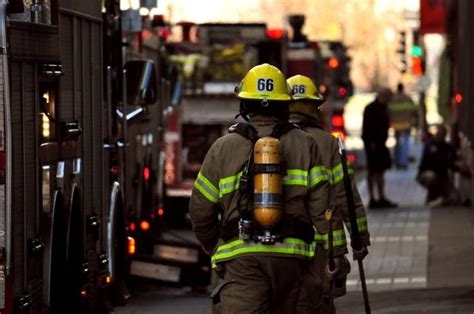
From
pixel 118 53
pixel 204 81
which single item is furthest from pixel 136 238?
pixel 204 81

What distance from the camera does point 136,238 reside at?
15219 mm

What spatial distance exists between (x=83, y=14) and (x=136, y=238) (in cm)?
429

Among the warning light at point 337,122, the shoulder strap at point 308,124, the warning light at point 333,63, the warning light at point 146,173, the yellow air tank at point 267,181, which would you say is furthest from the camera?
the warning light at point 333,63

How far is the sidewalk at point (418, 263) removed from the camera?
43.1 ft

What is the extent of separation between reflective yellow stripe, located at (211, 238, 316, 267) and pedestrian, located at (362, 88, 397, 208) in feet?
51.1

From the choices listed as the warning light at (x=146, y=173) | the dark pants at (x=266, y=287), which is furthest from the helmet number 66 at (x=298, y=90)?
the warning light at (x=146, y=173)

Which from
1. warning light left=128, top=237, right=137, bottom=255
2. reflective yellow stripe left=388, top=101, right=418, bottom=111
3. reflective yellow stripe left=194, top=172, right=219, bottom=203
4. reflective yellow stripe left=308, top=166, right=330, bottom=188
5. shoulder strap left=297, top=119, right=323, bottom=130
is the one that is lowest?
reflective yellow stripe left=388, top=101, right=418, bottom=111

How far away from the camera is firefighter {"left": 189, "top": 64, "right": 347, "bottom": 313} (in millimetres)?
7863

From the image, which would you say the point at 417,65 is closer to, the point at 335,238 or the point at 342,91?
the point at 342,91

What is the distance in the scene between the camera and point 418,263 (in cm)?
A: 1659

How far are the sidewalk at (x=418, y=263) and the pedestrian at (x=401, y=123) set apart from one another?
15.4 meters

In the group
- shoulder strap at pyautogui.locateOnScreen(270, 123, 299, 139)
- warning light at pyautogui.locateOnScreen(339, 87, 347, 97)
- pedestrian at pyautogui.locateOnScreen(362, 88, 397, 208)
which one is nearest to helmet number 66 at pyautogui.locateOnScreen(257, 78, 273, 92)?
shoulder strap at pyautogui.locateOnScreen(270, 123, 299, 139)

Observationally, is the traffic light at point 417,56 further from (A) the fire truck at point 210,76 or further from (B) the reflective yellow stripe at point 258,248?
(B) the reflective yellow stripe at point 258,248

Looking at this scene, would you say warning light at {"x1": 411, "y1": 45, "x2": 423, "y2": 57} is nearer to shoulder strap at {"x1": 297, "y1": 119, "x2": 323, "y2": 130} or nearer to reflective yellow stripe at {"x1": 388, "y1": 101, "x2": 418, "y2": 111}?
reflective yellow stripe at {"x1": 388, "y1": 101, "x2": 418, "y2": 111}
